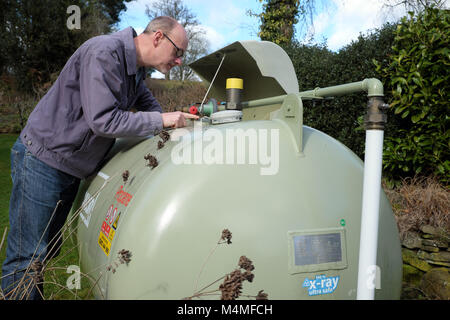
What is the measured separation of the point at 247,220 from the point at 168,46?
1094mm

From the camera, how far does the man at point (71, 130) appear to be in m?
1.67

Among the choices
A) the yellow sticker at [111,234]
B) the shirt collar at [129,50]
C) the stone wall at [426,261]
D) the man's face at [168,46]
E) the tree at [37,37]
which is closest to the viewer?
the yellow sticker at [111,234]

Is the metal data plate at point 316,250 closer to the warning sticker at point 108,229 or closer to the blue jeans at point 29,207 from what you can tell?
the warning sticker at point 108,229

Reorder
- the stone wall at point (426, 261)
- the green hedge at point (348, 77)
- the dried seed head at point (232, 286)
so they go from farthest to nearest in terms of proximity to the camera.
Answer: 1. the green hedge at point (348, 77)
2. the stone wall at point (426, 261)
3. the dried seed head at point (232, 286)

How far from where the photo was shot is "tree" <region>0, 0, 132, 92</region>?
13391 millimetres

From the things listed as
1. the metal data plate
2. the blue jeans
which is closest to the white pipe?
the metal data plate

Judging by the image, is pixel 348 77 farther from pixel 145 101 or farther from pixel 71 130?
pixel 71 130

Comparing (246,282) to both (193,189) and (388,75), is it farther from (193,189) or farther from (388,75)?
(388,75)

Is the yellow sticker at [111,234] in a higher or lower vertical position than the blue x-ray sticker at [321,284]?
higher

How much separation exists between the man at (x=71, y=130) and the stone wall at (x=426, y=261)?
7.34ft

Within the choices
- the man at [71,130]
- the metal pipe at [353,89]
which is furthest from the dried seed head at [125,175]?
the metal pipe at [353,89]
